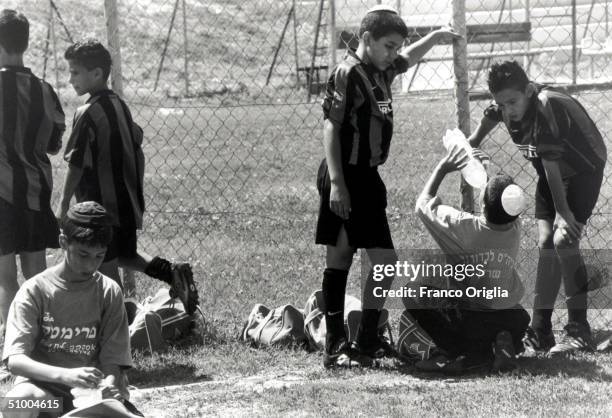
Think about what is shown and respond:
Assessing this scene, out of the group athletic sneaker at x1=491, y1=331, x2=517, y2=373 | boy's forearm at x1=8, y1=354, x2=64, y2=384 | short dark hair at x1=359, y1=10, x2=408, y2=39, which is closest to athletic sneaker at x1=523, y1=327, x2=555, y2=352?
athletic sneaker at x1=491, y1=331, x2=517, y2=373

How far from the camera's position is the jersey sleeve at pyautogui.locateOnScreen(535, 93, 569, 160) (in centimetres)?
534

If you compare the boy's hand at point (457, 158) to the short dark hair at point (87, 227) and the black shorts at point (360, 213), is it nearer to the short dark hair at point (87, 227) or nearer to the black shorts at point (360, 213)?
the black shorts at point (360, 213)

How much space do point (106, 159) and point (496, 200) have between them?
2005mm

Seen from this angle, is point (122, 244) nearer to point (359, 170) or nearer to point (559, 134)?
point (359, 170)

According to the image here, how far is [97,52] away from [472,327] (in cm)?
236

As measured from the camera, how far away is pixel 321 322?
5.78 metres

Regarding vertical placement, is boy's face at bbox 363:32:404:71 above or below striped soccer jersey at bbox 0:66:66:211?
above

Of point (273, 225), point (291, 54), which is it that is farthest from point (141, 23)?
point (273, 225)

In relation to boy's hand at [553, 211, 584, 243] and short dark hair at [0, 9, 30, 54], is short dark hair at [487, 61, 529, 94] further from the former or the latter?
short dark hair at [0, 9, 30, 54]

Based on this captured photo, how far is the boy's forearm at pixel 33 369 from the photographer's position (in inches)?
149

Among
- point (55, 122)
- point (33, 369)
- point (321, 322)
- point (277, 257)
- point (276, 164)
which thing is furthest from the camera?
point (276, 164)

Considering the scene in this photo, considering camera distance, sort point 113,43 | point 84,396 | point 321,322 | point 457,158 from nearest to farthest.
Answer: point 84,396 < point 457,158 < point 321,322 < point 113,43

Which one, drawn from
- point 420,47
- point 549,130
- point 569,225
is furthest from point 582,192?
point 420,47

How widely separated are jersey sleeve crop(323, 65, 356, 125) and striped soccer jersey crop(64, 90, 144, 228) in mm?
1100
